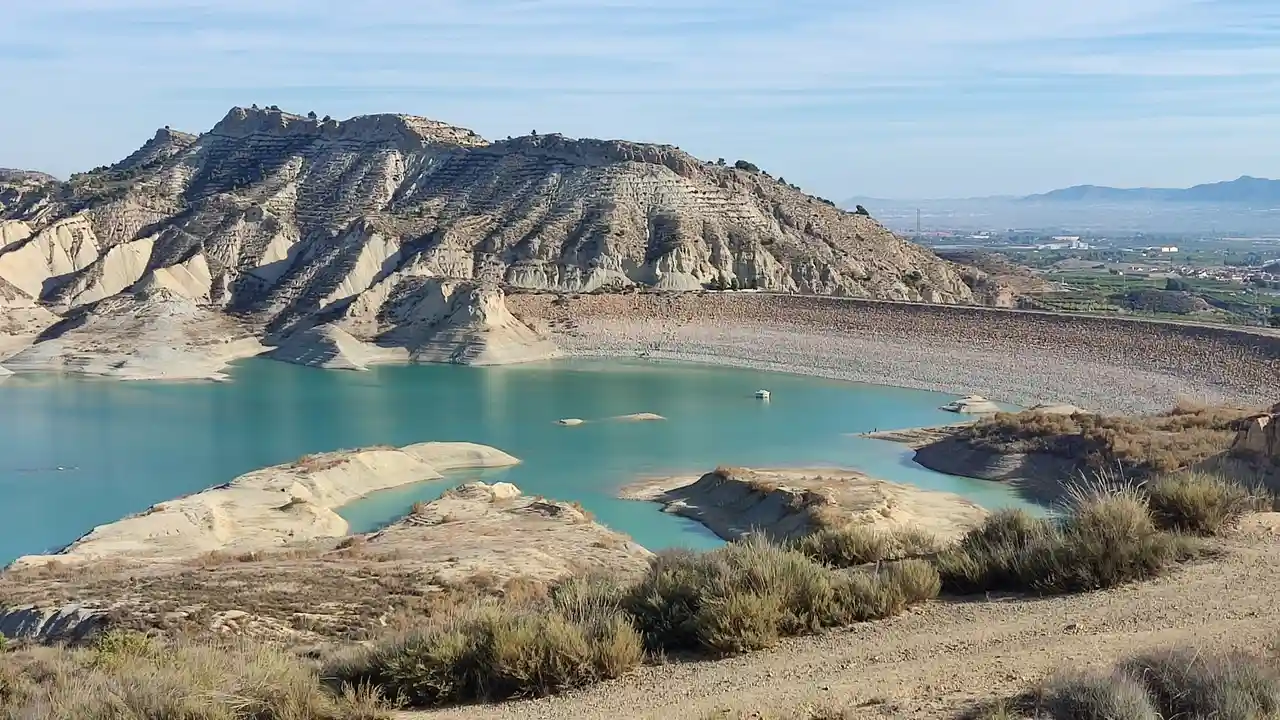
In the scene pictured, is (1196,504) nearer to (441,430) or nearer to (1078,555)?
(1078,555)

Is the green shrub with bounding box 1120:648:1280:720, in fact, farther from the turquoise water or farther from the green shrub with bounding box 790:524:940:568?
the turquoise water

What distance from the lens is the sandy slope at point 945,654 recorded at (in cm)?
585

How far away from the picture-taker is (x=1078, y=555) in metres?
7.57

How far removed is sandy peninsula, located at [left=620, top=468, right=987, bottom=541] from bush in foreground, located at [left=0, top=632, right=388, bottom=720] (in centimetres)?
1291

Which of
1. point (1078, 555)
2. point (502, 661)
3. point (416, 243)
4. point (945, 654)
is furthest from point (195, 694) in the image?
point (416, 243)

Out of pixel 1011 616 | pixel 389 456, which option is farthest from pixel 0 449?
pixel 1011 616

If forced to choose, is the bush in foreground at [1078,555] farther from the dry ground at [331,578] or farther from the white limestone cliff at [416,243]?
the white limestone cliff at [416,243]

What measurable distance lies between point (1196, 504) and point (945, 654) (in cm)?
328

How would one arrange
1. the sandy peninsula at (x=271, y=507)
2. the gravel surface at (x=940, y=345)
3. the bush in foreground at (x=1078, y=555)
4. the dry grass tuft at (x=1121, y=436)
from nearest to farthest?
the bush in foreground at (x=1078, y=555), the sandy peninsula at (x=271, y=507), the dry grass tuft at (x=1121, y=436), the gravel surface at (x=940, y=345)

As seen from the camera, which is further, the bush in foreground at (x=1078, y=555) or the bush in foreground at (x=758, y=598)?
the bush in foreground at (x=1078, y=555)

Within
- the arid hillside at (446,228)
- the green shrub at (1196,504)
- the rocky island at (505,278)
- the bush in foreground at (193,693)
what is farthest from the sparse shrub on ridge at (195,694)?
the arid hillside at (446,228)

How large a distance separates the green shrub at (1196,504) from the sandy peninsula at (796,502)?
975 centimetres

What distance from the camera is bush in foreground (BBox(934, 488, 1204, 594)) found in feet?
24.5

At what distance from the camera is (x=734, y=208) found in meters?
66.1
